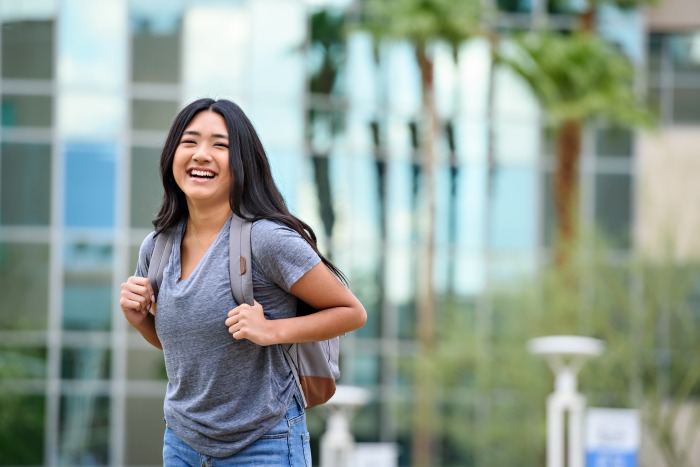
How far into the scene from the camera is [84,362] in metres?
27.4

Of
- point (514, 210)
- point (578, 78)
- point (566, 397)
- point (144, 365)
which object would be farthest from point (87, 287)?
point (566, 397)

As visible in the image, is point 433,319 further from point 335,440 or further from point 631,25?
point 335,440

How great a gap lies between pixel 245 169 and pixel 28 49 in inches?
992

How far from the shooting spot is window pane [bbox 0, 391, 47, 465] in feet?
88.8

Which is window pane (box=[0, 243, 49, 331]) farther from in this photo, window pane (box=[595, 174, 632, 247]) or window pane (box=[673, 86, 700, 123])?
window pane (box=[673, 86, 700, 123])

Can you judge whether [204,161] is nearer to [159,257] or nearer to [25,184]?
[159,257]

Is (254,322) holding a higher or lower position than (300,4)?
lower

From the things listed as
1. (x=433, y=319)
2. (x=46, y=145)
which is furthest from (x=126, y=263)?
(x=433, y=319)

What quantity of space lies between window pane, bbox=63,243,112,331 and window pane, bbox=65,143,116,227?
1.68 feet

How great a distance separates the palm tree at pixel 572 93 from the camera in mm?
26922

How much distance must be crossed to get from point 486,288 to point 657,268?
131 inches

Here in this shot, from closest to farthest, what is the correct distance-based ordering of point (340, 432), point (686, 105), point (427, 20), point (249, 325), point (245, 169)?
1. point (249, 325)
2. point (245, 169)
3. point (340, 432)
4. point (427, 20)
5. point (686, 105)

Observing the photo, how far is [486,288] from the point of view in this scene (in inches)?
1123

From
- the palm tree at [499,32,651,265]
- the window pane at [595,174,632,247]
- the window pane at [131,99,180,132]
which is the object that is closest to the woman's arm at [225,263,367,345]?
the palm tree at [499,32,651,265]
